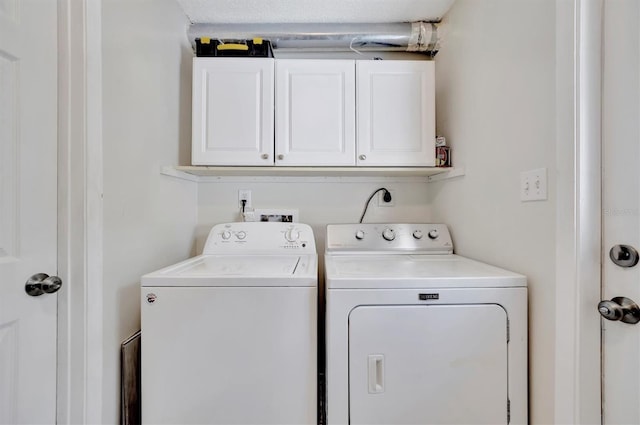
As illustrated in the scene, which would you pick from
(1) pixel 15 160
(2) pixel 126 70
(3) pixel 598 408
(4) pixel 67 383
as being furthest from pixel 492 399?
(2) pixel 126 70

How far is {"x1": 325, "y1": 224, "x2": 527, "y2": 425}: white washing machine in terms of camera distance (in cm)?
103

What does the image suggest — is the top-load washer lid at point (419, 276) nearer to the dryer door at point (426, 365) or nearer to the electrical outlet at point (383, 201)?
the dryer door at point (426, 365)

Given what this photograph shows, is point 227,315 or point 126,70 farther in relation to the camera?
point 126,70

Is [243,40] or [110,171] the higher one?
[243,40]

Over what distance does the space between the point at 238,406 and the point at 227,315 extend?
0.34m

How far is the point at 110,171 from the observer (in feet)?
3.63

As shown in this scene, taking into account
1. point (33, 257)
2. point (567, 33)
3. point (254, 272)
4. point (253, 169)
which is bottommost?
point (254, 272)

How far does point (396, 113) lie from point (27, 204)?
168cm

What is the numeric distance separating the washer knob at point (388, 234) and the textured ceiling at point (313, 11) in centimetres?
136

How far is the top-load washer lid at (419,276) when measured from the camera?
1050 millimetres

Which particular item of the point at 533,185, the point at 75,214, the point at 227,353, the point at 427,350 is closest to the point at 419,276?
the point at 427,350

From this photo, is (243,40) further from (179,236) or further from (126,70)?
(179,236)

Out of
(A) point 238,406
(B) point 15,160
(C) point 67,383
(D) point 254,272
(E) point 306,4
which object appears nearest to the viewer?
(B) point 15,160

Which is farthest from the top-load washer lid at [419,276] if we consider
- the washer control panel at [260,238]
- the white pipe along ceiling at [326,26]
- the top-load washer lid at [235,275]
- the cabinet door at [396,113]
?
the white pipe along ceiling at [326,26]
